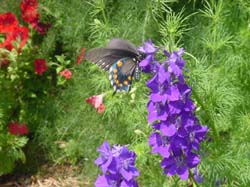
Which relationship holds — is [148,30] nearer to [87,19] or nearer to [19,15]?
[87,19]

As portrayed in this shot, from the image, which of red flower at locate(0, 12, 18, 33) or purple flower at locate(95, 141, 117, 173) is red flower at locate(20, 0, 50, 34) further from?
purple flower at locate(95, 141, 117, 173)

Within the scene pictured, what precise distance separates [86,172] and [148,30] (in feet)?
3.87

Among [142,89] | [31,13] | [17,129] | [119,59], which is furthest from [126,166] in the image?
[31,13]

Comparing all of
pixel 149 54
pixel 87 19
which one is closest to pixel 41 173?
pixel 87 19

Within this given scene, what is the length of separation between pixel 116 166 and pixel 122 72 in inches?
21.9

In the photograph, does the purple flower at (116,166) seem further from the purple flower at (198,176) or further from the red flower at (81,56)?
the red flower at (81,56)

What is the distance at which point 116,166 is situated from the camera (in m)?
2.10

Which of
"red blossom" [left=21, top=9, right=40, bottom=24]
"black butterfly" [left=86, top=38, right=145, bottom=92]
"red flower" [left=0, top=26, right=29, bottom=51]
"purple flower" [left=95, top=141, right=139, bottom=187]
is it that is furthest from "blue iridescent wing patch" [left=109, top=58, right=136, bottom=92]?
"red blossom" [left=21, top=9, right=40, bottom=24]

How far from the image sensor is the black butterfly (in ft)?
7.92

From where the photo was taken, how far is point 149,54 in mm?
2080

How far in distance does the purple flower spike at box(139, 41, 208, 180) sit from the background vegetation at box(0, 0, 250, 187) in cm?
19

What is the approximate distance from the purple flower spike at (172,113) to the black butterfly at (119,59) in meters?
0.32

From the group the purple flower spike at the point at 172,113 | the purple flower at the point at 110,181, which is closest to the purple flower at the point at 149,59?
the purple flower spike at the point at 172,113

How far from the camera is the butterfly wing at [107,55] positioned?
2416mm
